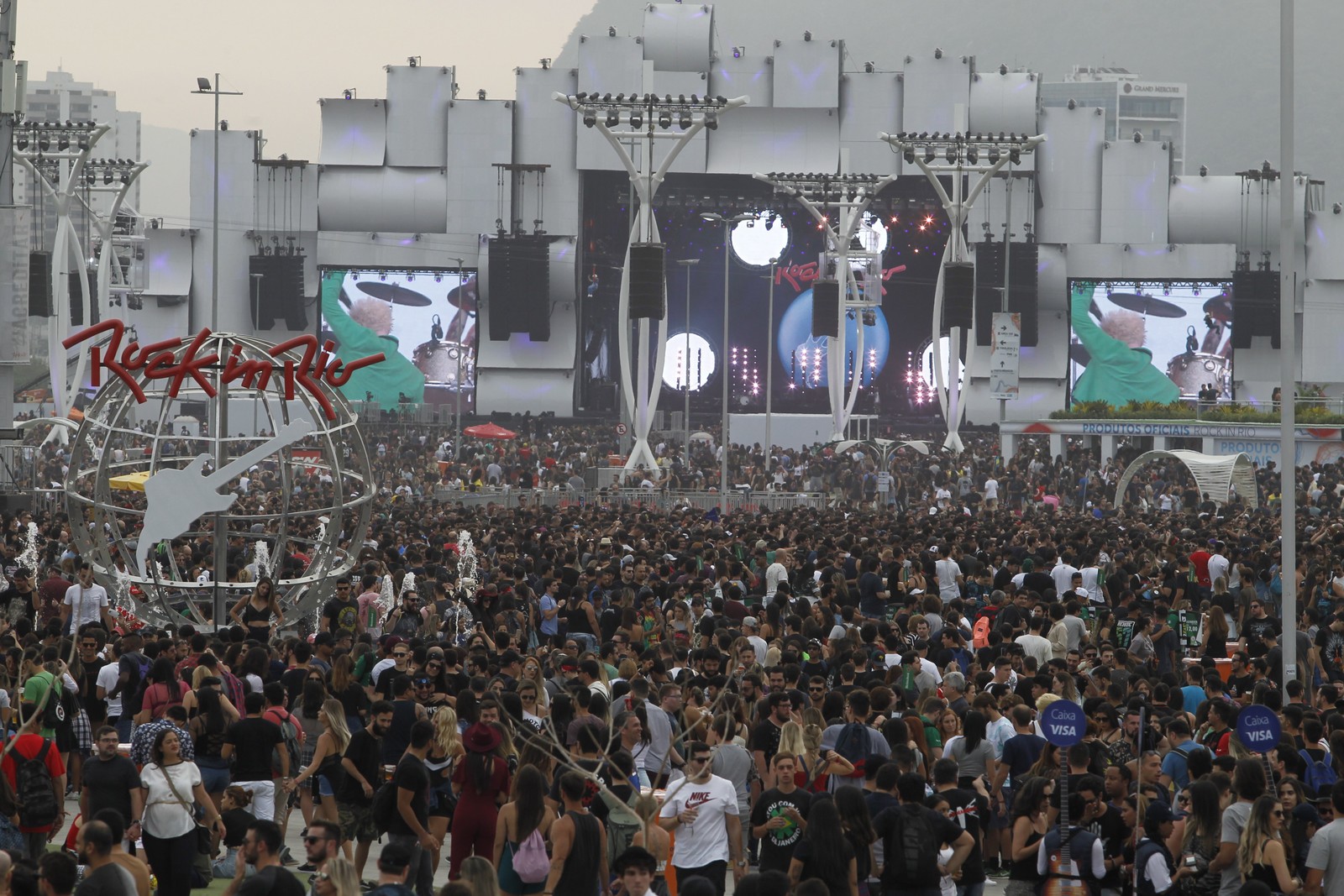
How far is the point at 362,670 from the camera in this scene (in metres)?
12.5

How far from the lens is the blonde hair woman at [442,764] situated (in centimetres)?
996

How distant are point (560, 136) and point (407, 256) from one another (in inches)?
268

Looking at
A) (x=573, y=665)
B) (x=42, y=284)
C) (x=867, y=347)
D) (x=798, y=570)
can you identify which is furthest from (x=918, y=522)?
(x=867, y=347)

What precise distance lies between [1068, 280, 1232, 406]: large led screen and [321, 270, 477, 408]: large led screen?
2114cm

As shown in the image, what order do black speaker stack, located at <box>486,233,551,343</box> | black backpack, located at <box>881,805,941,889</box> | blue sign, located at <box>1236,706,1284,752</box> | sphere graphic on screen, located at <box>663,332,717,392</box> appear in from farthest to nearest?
sphere graphic on screen, located at <box>663,332,717,392</box>
black speaker stack, located at <box>486,233,551,343</box>
blue sign, located at <box>1236,706,1284,752</box>
black backpack, located at <box>881,805,941,889</box>

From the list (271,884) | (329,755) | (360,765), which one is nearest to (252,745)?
(329,755)

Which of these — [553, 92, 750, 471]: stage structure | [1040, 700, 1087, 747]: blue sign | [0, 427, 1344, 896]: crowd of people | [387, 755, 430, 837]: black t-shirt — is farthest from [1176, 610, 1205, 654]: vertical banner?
[553, 92, 750, 471]: stage structure

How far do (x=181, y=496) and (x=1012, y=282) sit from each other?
44.8 meters

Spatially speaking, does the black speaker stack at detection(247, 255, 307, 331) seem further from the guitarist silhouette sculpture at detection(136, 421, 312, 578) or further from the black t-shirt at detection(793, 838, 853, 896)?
the black t-shirt at detection(793, 838, 853, 896)

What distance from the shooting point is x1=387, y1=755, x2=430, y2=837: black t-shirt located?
9500mm

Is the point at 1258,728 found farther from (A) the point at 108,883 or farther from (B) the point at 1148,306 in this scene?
(B) the point at 1148,306

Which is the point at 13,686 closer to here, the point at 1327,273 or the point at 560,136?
the point at 560,136

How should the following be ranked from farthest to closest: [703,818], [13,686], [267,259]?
[267,259], [13,686], [703,818]

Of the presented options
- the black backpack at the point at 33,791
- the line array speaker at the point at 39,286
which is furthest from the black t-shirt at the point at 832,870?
the line array speaker at the point at 39,286
